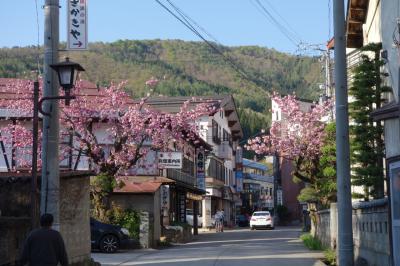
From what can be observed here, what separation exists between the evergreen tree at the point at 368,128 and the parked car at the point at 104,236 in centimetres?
1206

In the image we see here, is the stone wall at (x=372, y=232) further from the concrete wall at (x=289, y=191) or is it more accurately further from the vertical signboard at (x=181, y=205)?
the concrete wall at (x=289, y=191)

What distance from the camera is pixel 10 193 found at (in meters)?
16.1

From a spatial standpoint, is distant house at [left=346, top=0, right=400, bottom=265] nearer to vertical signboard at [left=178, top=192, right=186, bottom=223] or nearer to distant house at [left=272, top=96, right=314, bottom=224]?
Result: vertical signboard at [left=178, top=192, right=186, bottom=223]

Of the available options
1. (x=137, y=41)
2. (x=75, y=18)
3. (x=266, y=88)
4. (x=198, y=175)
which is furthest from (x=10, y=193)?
(x=137, y=41)

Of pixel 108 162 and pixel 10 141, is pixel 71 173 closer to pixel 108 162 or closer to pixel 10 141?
pixel 108 162

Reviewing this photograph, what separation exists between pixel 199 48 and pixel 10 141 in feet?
329

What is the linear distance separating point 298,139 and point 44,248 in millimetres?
24123

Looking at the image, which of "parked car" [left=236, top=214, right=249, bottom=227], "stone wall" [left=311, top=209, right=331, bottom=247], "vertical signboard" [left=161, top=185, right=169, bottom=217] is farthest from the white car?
"stone wall" [left=311, top=209, right=331, bottom=247]

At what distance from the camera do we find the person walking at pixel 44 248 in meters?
9.05

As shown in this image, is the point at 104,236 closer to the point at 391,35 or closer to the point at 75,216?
the point at 75,216

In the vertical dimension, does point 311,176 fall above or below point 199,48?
below

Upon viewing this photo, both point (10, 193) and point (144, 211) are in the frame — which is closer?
point (10, 193)

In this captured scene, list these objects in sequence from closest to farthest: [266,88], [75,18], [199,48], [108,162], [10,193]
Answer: [75,18], [10,193], [108,162], [266,88], [199,48]

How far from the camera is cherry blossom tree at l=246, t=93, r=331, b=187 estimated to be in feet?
103
